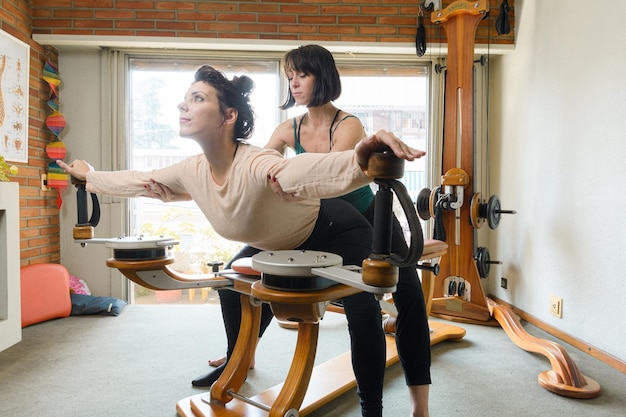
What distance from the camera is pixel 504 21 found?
3.14 metres

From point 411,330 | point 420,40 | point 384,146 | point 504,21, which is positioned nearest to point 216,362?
point 411,330

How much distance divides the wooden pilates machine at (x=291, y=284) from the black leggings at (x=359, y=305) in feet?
0.31

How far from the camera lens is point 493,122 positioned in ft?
12.3

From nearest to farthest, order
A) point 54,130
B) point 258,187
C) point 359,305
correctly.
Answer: point 258,187
point 359,305
point 54,130

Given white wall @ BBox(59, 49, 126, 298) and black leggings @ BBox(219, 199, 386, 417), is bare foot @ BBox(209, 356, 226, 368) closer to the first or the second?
black leggings @ BBox(219, 199, 386, 417)

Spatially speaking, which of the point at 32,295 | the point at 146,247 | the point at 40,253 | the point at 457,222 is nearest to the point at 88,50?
the point at 40,253

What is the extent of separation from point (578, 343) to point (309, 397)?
1.56 meters

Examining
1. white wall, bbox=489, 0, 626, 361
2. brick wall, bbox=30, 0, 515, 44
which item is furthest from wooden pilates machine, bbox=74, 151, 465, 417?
brick wall, bbox=30, 0, 515, 44

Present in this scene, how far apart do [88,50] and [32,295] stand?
1.83 meters

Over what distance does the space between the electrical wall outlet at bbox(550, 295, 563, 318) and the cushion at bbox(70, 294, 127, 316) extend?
107 inches

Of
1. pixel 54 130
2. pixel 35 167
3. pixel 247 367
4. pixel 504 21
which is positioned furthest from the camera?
pixel 54 130

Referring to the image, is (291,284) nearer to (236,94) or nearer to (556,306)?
(236,94)

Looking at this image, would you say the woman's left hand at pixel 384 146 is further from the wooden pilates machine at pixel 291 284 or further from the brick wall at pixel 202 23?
the brick wall at pixel 202 23

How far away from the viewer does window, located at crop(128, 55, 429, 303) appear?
12.2ft
